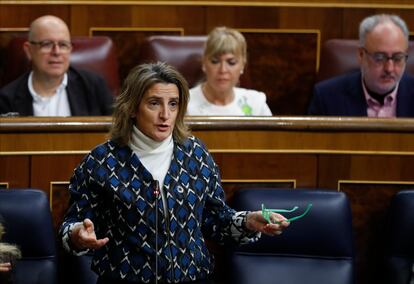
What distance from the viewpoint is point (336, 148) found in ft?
4.97

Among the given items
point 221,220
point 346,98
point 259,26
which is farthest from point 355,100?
point 221,220

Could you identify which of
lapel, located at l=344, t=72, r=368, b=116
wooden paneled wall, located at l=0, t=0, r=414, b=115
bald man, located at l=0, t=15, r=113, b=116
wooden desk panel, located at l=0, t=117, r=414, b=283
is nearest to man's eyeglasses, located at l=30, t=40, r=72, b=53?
bald man, located at l=0, t=15, r=113, b=116

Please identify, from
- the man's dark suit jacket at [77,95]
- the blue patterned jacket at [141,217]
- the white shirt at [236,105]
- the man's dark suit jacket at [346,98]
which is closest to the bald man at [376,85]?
the man's dark suit jacket at [346,98]

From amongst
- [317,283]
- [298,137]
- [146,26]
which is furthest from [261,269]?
[146,26]

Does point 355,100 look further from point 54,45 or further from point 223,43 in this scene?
point 54,45

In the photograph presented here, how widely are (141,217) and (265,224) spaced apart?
15 centimetres

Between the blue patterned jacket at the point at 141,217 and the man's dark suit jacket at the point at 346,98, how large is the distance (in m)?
0.60

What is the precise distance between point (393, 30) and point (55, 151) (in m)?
0.71

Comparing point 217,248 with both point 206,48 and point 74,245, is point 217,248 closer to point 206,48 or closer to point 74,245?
point 74,245

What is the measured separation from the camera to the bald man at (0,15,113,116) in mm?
1827

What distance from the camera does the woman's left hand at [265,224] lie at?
1.16m

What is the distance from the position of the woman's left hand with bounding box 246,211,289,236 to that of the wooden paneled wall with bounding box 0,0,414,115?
0.86 m

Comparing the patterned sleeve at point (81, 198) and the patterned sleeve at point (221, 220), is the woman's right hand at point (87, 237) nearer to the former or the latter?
the patterned sleeve at point (81, 198)

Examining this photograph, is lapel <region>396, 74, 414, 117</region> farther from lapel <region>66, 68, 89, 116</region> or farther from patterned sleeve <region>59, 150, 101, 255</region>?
patterned sleeve <region>59, 150, 101, 255</region>
